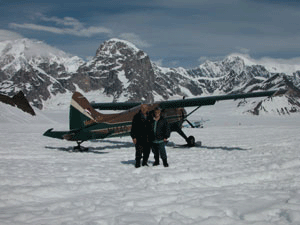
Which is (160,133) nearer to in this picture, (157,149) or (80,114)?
(157,149)

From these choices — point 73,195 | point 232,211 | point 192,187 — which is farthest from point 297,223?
point 73,195

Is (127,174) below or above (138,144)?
below

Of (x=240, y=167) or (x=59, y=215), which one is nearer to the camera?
(x=59, y=215)

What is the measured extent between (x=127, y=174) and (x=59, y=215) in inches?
134

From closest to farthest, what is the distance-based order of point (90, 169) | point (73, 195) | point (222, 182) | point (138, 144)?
point (73, 195)
point (222, 182)
point (90, 169)
point (138, 144)

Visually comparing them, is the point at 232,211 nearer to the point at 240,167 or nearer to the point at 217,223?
the point at 217,223

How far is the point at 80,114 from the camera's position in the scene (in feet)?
43.3

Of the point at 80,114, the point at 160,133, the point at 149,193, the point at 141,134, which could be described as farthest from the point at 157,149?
the point at 80,114

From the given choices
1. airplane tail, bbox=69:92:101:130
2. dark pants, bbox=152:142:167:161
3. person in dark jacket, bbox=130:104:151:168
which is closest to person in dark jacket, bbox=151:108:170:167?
dark pants, bbox=152:142:167:161

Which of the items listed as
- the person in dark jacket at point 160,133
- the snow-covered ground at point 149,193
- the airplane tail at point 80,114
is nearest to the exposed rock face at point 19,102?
the airplane tail at point 80,114

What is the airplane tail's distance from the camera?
1317 cm

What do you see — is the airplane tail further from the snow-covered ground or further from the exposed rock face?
the exposed rock face

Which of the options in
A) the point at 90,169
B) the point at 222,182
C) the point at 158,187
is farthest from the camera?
the point at 90,169

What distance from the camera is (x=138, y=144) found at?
905 cm
